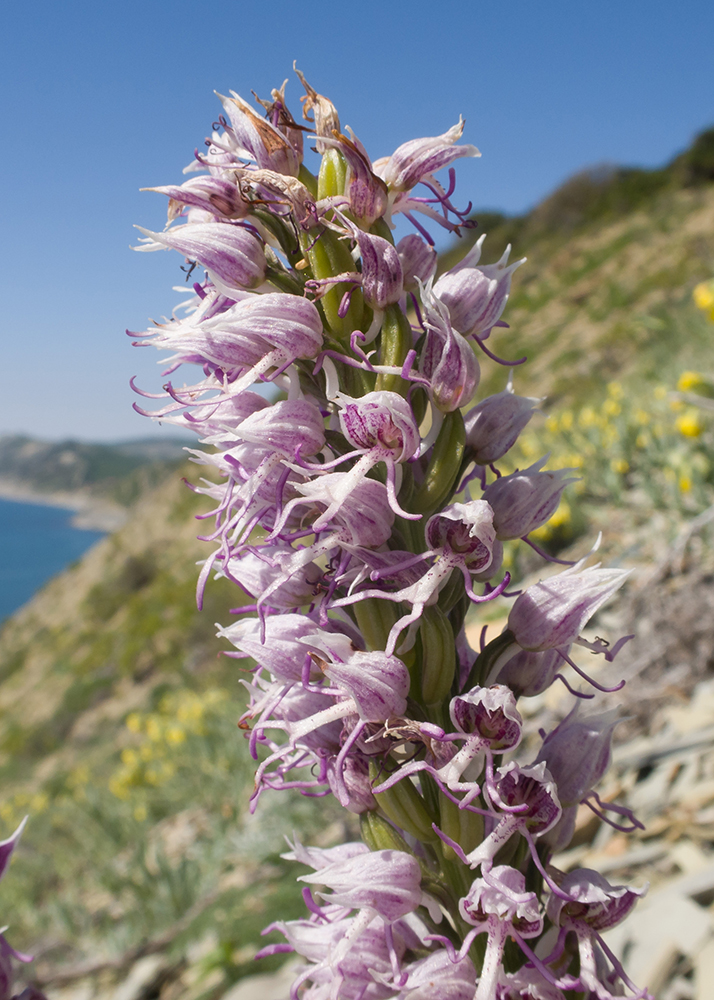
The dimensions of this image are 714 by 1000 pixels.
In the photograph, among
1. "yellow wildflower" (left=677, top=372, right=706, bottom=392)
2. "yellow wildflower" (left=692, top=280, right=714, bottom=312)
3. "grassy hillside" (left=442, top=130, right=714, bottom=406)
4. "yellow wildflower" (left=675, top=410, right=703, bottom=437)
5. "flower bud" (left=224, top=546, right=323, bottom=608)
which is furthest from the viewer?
"grassy hillside" (left=442, top=130, right=714, bottom=406)

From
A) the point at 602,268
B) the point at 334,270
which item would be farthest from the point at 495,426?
the point at 602,268

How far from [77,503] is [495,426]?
501 feet

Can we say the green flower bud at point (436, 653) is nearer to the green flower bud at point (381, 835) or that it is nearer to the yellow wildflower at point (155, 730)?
the green flower bud at point (381, 835)

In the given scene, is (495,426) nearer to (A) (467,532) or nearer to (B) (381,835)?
(A) (467,532)

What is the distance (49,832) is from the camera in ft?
32.0

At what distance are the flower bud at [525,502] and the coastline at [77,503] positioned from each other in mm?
88460

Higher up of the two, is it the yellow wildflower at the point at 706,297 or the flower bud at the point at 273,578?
the yellow wildflower at the point at 706,297

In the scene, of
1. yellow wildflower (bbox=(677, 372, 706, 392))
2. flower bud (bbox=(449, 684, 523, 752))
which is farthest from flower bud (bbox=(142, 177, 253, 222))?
yellow wildflower (bbox=(677, 372, 706, 392))

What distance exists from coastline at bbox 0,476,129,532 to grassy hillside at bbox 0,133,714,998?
5634 cm

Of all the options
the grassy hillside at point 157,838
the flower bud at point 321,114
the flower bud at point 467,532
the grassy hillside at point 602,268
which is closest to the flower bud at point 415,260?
the flower bud at point 321,114

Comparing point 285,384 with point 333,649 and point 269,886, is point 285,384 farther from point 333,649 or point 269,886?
point 269,886

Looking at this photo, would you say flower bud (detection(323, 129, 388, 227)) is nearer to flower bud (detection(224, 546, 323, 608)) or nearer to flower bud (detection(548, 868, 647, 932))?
flower bud (detection(224, 546, 323, 608))

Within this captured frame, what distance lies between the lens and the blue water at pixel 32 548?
273 feet

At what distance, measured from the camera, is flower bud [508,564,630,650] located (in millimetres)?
1131
